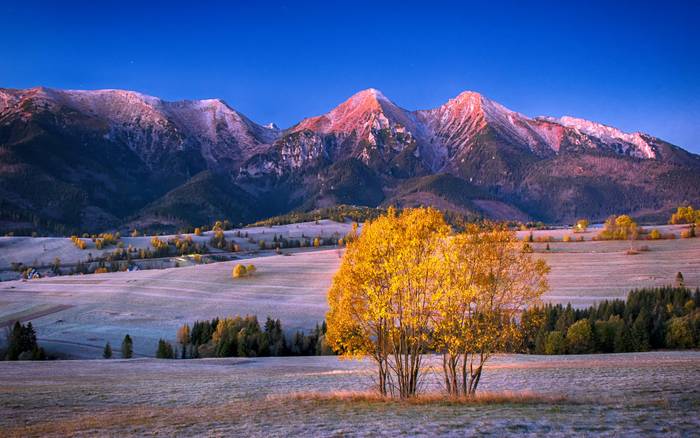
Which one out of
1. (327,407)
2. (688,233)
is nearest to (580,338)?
(327,407)

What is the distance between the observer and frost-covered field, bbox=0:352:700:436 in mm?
19984

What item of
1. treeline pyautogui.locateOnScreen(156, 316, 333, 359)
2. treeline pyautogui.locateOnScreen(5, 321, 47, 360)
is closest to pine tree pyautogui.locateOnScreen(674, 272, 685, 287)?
treeline pyautogui.locateOnScreen(156, 316, 333, 359)

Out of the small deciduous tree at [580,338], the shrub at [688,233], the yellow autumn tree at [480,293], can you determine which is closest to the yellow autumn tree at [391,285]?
the yellow autumn tree at [480,293]

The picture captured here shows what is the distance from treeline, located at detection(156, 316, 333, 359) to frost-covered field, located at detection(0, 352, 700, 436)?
46879 mm

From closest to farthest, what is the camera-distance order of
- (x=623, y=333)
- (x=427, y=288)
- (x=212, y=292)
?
(x=427, y=288) < (x=623, y=333) < (x=212, y=292)

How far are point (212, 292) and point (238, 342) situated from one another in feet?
232

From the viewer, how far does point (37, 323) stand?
392 feet

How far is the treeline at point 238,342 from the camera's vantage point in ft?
291

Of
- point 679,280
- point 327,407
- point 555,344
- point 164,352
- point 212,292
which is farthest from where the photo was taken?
point 212,292

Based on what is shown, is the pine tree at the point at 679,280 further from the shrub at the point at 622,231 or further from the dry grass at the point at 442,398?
the dry grass at the point at 442,398

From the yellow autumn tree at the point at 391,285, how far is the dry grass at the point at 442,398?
5.62 ft

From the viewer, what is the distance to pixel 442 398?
2884cm

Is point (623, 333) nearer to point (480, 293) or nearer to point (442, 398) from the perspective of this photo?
point (480, 293)

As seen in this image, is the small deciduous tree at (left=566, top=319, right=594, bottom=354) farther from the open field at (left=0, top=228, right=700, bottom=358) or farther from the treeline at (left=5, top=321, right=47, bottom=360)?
the treeline at (left=5, top=321, right=47, bottom=360)
